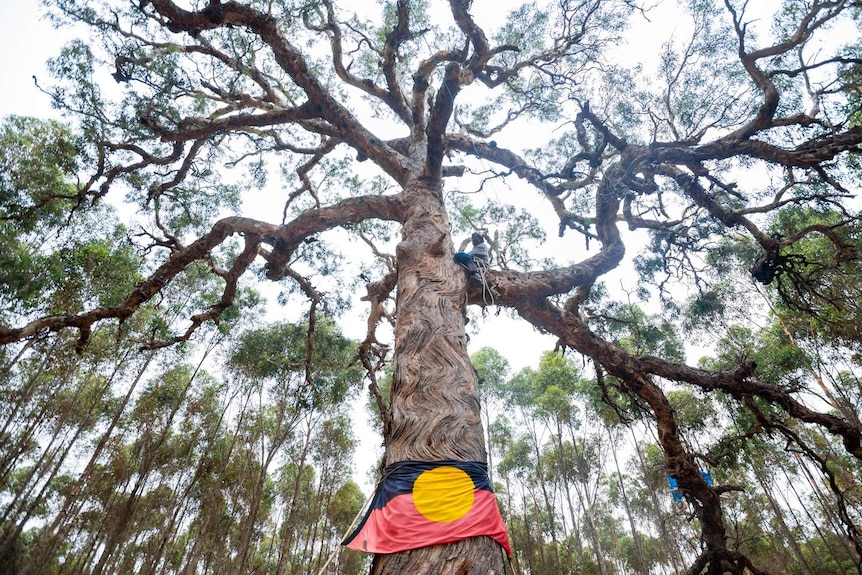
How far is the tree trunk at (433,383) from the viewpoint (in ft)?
5.38

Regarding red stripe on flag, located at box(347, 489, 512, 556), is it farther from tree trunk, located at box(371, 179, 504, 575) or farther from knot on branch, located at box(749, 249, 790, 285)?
knot on branch, located at box(749, 249, 790, 285)

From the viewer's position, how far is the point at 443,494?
184 cm

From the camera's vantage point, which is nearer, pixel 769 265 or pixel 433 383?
pixel 433 383

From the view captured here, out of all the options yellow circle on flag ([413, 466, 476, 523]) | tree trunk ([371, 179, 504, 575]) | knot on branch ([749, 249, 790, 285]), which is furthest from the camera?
knot on branch ([749, 249, 790, 285])

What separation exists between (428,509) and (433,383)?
2.52 ft

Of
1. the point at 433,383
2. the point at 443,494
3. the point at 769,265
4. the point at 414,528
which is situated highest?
the point at 769,265

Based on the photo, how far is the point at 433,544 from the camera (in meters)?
1.64

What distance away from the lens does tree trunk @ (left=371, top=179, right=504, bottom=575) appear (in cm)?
164

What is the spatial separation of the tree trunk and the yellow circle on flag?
0.31 ft

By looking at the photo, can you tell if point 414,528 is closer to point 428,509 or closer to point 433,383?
point 428,509

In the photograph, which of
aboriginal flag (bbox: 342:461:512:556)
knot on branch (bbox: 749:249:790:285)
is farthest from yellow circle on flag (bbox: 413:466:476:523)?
knot on branch (bbox: 749:249:790:285)

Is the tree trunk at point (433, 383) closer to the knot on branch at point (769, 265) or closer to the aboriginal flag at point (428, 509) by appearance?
the aboriginal flag at point (428, 509)

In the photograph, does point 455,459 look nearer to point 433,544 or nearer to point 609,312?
point 433,544

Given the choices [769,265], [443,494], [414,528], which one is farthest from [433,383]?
[769,265]
